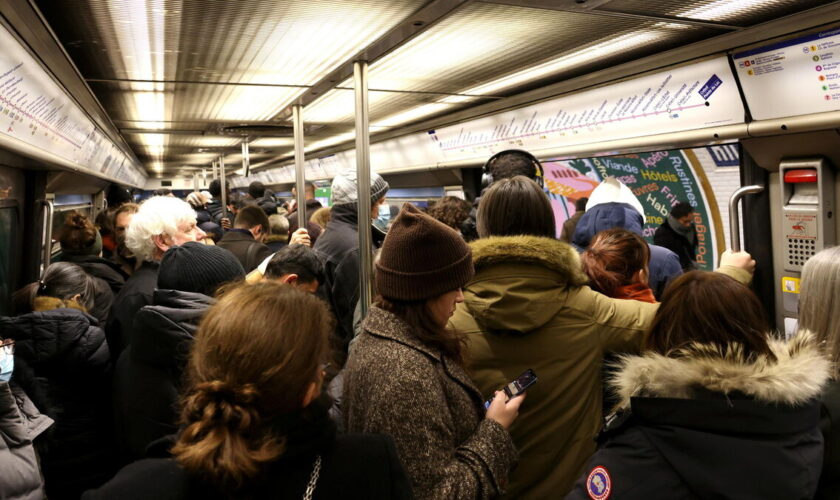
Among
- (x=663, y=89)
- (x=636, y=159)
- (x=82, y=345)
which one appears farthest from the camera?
(x=636, y=159)

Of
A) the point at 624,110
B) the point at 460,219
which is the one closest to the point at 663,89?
the point at 624,110

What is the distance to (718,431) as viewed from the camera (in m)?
1.24

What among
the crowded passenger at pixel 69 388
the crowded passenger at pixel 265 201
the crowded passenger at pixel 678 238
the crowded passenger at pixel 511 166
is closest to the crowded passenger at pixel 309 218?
the crowded passenger at pixel 265 201

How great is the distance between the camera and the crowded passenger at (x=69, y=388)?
2369 mm

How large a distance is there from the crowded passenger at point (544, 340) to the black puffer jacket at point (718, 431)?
0.42 m

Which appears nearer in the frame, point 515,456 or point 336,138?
point 515,456

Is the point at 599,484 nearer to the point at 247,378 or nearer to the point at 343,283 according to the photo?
the point at 247,378

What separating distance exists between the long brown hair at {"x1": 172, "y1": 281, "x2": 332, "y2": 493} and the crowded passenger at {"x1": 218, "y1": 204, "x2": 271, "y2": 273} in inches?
117

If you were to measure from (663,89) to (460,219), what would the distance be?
1.44 m

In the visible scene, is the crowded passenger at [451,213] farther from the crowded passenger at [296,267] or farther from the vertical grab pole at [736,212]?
the vertical grab pole at [736,212]

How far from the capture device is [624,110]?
3.78 m

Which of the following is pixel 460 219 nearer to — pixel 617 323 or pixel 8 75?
pixel 617 323

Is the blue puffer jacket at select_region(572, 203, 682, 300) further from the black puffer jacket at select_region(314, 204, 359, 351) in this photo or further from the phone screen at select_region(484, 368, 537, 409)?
the phone screen at select_region(484, 368, 537, 409)

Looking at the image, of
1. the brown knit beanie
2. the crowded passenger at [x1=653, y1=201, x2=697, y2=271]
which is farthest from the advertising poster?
the brown knit beanie
